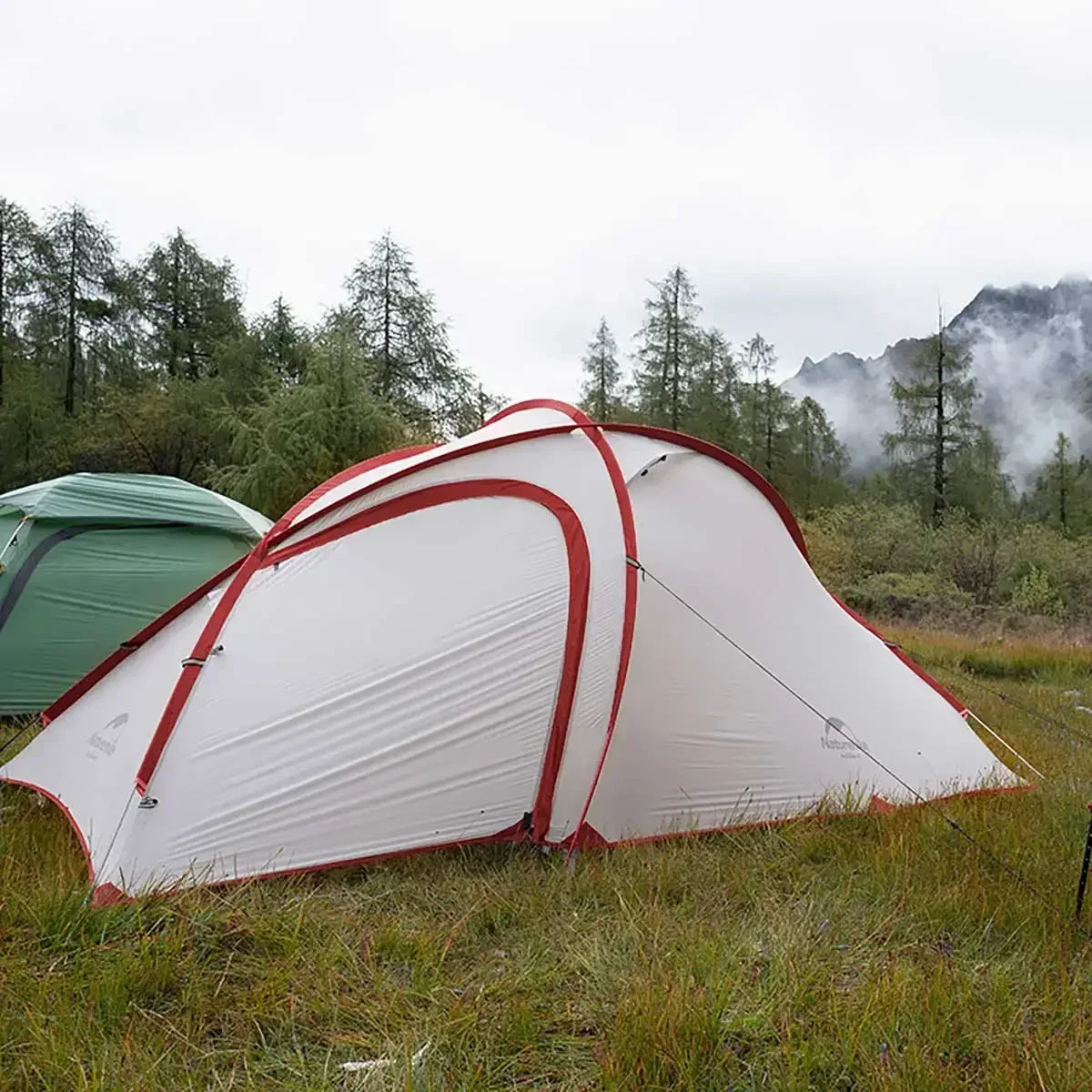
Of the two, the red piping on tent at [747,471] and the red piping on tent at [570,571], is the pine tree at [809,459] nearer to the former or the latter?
the red piping on tent at [747,471]

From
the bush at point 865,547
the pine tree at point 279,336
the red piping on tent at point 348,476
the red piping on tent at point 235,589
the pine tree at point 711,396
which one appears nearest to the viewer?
the red piping on tent at point 235,589

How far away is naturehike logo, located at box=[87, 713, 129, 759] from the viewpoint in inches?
129

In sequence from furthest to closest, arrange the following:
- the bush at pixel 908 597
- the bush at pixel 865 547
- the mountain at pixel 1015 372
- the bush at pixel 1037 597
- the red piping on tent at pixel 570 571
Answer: the mountain at pixel 1015 372, the bush at pixel 865 547, the bush at pixel 1037 597, the bush at pixel 908 597, the red piping on tent at pixel 570 571

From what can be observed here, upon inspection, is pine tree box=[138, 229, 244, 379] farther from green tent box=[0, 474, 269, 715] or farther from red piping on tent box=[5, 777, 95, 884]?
red piping on tent box=[5, 777, 95, 884]

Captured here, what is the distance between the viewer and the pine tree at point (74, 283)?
70.9 feet

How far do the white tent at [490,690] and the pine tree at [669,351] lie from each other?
2123 cm

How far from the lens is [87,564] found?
5.29m

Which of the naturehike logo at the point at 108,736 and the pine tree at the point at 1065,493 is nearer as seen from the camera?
the naturehike logo at the point at 108,736

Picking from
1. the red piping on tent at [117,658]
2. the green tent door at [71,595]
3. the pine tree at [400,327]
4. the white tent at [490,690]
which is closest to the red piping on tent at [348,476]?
the white tent at [490,690]

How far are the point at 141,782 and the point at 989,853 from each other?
Result: 296 cm

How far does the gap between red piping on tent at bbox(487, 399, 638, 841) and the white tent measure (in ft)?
0.04

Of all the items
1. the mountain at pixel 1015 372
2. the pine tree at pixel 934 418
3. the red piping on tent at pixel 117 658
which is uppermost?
the mountain at pixel 1015 372

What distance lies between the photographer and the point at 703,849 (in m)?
3.02

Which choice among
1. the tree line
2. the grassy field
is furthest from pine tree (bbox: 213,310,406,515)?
the grassy field
